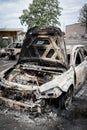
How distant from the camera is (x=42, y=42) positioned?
7.73 meters

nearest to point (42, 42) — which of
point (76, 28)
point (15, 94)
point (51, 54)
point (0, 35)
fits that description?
point (51, 54)

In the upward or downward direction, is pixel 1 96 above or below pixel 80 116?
above

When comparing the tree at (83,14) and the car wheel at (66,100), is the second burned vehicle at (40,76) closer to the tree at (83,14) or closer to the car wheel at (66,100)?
the car wheel at (66,100)

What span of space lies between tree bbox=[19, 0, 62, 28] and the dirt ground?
36247mm

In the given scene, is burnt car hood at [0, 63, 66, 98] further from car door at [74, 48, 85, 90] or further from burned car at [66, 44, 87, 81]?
car door at [74, 48, 85, 90]

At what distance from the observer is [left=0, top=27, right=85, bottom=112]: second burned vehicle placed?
229 inches

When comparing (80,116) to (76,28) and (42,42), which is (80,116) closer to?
(42,42)

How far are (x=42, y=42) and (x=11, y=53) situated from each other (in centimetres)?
1222

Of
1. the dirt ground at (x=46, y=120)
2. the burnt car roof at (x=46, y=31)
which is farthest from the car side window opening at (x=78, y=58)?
the dirt ground at (x=46, y=120)

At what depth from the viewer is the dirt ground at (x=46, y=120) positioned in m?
5.57

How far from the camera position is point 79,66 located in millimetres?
7691

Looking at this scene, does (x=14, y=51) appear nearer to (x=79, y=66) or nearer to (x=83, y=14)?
(x=79, y=66)

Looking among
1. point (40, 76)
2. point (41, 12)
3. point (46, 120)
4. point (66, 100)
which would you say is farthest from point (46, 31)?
point (41, 12)

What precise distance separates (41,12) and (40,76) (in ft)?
121
